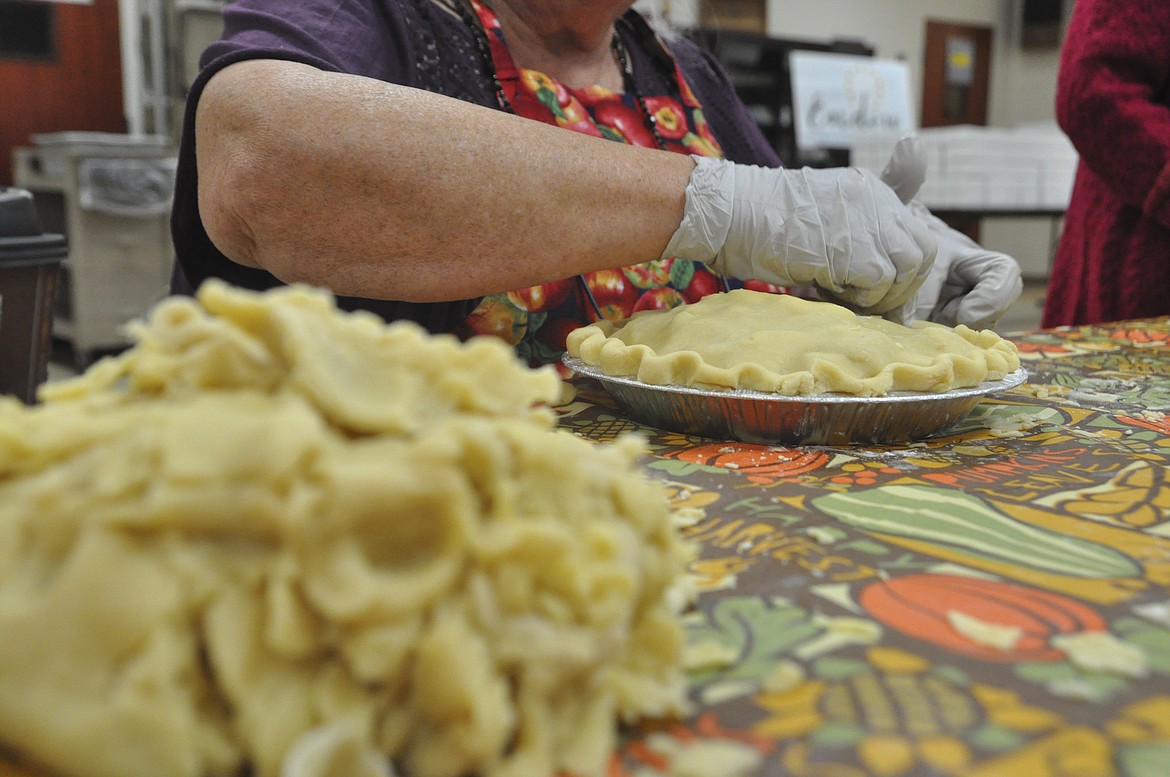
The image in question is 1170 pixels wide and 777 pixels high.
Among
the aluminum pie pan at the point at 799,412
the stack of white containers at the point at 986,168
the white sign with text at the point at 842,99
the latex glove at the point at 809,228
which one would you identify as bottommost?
the aluminum pie pan at the point at 799,412

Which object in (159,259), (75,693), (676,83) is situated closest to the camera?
(75,693)

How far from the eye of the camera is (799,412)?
104 cm

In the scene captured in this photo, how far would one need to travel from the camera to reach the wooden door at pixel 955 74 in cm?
933

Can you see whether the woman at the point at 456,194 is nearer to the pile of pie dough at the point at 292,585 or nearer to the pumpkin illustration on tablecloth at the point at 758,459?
the pumpkin illustration on tablecloth at the point at 758,459

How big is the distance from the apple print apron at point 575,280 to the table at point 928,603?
0.38 m

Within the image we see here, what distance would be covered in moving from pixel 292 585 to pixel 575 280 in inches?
44.9

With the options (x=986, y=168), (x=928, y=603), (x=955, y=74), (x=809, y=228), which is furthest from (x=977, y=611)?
(x=955, y=74)

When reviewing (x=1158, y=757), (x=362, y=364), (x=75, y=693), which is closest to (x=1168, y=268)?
(x=1158, y=757)

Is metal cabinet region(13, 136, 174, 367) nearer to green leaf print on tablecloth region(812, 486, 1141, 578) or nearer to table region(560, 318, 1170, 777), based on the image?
table region(560, 318, 1170, 777)

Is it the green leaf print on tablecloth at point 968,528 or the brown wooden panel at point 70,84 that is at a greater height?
the brown wooden panel at point 70,84

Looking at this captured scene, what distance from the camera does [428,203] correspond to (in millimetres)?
1207

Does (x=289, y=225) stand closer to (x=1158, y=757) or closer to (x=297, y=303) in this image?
(x=297, y=303)

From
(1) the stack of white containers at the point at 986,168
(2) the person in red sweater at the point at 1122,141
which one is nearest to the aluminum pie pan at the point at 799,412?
(2) the person in red sweater at the point at 1122,141

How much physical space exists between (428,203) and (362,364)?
708 mm
